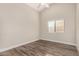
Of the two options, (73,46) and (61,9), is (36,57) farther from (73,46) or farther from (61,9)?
(61,9)

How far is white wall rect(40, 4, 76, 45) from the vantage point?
127cm

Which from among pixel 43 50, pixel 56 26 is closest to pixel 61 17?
pixel 56 26

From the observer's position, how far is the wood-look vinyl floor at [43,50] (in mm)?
1246

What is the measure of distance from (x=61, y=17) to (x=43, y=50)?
0.62 meters

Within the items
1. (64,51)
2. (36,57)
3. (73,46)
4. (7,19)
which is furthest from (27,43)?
(73,46)

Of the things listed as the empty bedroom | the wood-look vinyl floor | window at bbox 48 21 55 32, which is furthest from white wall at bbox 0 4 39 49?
window at bbox 48 21 55 32

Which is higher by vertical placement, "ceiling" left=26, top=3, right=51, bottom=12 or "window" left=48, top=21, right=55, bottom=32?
"ceiling" left=26, top=3, right=51, bottom=12

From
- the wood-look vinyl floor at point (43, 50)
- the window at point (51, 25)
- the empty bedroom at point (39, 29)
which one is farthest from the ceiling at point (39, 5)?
the wood-look vinyl floor at point (43, 50)

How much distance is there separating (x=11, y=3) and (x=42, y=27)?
2.06 feet

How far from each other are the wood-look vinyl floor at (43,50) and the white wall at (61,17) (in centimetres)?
8

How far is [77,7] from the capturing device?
4.08 feet

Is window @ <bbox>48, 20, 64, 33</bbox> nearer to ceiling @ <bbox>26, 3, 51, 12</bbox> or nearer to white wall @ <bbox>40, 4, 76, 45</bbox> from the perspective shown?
white wall @ <bbox>40, 4, 76, 45</bbox>

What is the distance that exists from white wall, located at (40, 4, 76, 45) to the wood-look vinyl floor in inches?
3.3

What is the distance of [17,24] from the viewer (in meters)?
1.32
